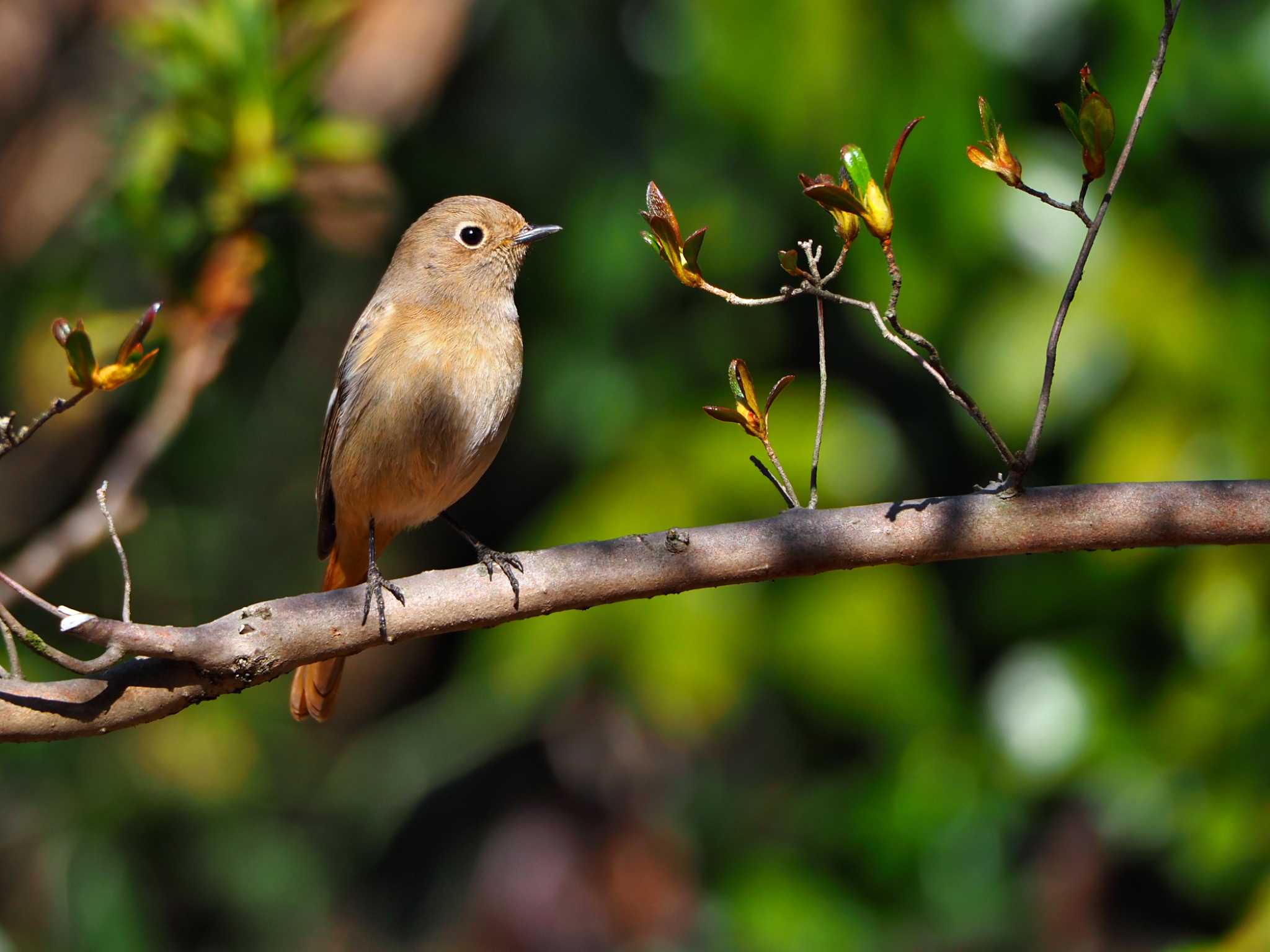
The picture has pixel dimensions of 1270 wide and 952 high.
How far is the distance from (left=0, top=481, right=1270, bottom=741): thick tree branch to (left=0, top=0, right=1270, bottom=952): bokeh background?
33.2 inches

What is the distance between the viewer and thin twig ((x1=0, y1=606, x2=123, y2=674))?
202cm

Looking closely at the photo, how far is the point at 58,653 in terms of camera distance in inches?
79.0

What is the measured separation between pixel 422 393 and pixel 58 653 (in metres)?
2.03

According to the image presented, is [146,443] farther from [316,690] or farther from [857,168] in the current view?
[857,168]

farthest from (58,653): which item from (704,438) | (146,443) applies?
(704,438)

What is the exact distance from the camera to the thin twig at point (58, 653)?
6.61 feet

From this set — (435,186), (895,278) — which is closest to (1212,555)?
(895,278)

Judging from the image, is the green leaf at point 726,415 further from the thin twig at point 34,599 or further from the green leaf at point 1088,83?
the thin twig at point 34,599

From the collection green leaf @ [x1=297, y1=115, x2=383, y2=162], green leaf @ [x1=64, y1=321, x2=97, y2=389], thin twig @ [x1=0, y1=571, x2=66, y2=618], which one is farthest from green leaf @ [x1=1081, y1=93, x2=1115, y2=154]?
green leaf @ [x1=297, y1=115, x2=383, y2=162]

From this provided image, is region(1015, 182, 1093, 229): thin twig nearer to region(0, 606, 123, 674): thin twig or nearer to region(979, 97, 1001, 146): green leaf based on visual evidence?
region(979, 97, 1001, 146): green leaf

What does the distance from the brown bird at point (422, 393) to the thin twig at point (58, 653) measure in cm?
159

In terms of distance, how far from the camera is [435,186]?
220 inches

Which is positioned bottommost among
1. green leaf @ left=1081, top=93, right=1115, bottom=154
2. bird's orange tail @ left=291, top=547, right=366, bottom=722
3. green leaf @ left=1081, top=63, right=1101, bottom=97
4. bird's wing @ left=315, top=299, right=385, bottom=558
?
bird's orange tail @ left=291, top=547, right=366, bottom=722

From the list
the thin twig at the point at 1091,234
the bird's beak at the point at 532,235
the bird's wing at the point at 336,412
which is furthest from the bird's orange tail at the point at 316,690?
the thin twig at the point at 1091,234
